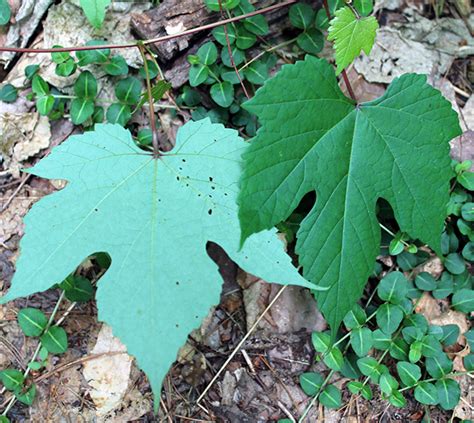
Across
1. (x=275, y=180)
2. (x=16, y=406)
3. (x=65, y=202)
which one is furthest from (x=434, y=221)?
(x=16, y=406)

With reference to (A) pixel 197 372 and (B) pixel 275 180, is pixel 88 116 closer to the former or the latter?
(B) pixel 275 180

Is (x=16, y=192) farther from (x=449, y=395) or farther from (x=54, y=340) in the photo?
(x=449, y=395)

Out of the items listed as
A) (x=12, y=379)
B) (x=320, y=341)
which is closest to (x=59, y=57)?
(x=12, y=379)

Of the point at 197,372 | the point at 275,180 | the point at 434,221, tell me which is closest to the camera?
the point at 275,180

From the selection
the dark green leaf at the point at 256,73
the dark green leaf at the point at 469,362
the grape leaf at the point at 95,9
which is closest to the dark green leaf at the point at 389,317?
the dark green leaf at the point at 469,362

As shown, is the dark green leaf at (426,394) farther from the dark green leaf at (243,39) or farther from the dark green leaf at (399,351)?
the dark green leaf at (243,39)

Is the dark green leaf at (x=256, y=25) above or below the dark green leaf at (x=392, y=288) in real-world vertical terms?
above
